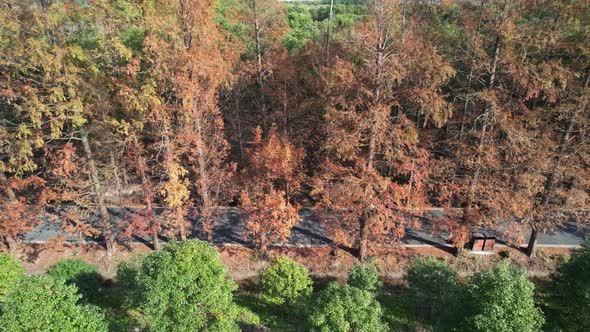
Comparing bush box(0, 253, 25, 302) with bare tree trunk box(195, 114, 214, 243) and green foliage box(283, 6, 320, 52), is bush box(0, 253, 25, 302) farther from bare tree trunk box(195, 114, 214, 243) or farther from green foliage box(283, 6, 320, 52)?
green foliage box(283, 6, 320, 52)

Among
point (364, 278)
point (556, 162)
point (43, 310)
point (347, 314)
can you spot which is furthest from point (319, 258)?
point (43, 310)

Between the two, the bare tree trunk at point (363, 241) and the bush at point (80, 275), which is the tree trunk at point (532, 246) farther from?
the bush at point (80, 275)

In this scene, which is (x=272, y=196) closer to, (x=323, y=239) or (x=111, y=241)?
(x=323, y=239)

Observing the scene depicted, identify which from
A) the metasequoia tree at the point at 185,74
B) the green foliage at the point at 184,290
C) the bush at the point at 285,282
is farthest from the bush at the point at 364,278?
the metasequoia tree at the point at 185,74

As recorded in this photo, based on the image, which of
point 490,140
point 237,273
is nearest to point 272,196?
point 237,273

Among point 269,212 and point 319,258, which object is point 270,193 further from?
point 319,258
